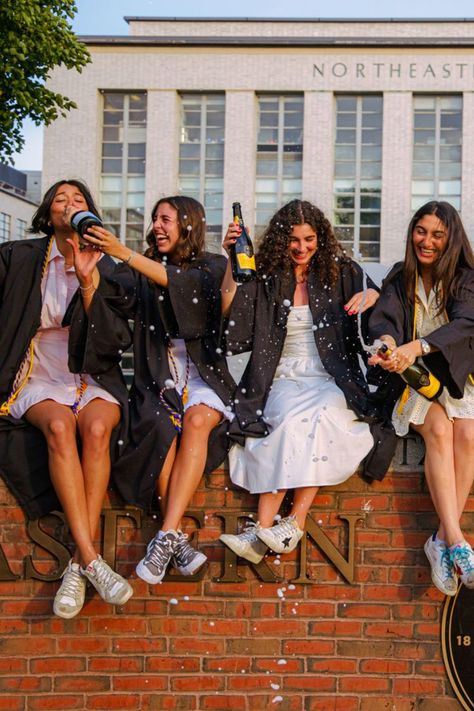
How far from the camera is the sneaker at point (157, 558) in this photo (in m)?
4.77

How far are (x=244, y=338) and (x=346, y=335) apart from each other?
0.56 metres

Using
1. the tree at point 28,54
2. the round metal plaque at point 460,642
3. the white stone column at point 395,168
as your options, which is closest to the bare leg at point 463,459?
the round metal plaque at point 460,642

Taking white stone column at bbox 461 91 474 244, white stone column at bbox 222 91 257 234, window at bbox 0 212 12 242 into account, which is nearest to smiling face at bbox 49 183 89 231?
white stone column at bbox 222 91 257 234

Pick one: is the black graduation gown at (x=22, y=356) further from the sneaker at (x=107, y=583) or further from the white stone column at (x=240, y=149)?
the white stone column at (x=240, y=149)

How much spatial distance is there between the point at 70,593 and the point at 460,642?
1.95 metres

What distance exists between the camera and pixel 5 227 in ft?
164

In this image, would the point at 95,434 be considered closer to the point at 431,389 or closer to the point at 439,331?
the point at 431,389

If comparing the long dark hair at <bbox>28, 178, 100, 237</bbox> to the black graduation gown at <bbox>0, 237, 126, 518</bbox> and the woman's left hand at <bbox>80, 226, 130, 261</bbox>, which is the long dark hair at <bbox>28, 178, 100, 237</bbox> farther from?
the woman's left hand at <bbox>80, 226, 130, 261</bbox>

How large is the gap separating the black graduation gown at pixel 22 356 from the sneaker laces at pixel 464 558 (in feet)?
6.21

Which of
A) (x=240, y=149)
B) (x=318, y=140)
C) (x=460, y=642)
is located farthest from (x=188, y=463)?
(x=318, y=140)

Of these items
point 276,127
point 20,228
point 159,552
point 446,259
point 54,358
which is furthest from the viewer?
point 20,228

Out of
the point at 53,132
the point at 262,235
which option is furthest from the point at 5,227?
the point at 262,235

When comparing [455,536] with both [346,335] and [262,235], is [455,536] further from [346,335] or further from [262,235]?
[262,235]

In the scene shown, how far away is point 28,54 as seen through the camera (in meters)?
17.1
